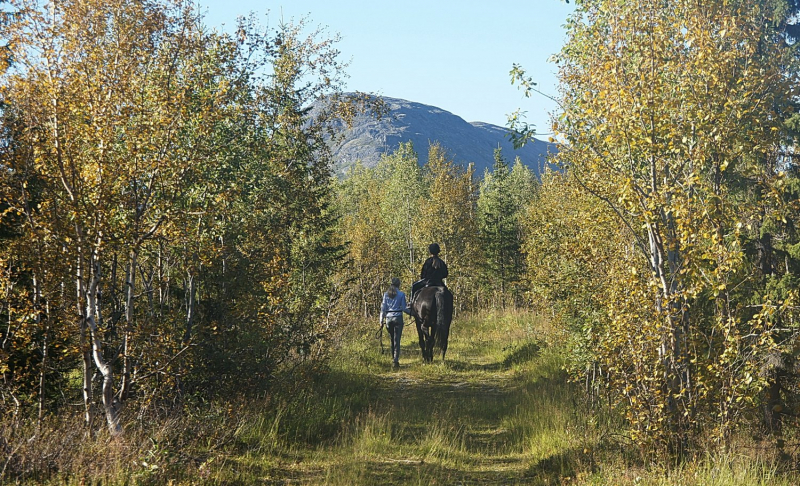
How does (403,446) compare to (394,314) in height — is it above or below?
below

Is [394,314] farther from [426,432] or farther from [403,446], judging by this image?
[403,446]

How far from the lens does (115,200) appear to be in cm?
720

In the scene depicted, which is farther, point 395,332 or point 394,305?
point 394,305

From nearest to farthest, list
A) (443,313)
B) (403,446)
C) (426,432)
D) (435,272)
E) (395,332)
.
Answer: (403,446) → (426,432) → (395,332) → (443,313) → (435,272)

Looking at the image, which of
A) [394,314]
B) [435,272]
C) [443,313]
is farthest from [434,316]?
[435,272]

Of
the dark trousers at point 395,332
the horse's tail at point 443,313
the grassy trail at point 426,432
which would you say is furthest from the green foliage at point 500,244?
the grassy trail at point 426,432

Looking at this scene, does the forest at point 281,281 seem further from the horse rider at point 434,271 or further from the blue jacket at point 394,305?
the horse rider at point 434,271

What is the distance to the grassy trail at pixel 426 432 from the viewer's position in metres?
8.30

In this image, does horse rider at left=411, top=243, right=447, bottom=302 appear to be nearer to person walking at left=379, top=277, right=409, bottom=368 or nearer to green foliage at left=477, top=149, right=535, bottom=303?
person walking at left=379, top=277, right=409, bottom=368

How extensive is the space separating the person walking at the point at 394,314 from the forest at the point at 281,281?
4075 millimetres

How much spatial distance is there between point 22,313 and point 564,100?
766 centimetres

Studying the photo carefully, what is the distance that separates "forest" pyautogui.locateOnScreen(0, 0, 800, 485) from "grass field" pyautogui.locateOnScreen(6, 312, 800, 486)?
0.18 ft

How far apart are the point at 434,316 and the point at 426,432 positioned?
7065mm

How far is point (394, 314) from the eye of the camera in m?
17.0
